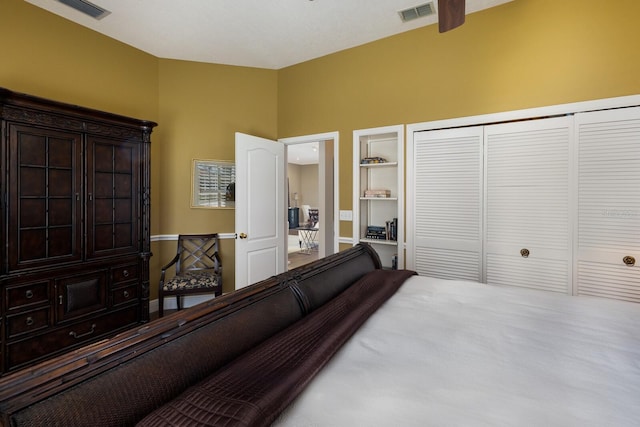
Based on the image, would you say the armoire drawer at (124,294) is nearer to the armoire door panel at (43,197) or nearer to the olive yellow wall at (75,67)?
the armoire door panel at (43,197)

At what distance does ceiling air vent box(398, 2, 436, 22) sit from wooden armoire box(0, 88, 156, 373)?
2721mm

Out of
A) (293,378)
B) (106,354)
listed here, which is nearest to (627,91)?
(293,378)

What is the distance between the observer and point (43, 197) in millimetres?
2365

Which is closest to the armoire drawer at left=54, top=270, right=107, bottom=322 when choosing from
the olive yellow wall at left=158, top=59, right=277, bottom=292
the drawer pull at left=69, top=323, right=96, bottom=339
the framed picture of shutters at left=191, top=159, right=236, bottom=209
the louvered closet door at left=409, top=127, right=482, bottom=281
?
the drawer pull at left=69, top=323, right=96, bottom=339

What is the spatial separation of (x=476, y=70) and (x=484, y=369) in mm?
2786

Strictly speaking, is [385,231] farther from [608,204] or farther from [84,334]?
[84,334]

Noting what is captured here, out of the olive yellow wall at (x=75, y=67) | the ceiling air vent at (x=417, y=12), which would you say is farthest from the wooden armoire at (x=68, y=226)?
the ceiling air vent at (x=417, y=12)

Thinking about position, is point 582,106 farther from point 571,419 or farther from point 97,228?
point 97,228

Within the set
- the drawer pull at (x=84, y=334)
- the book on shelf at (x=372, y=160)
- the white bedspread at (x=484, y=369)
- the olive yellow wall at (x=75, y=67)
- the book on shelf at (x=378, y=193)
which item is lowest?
the drawer pull at (x=84, y=334)

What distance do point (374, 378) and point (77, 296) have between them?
2733mm

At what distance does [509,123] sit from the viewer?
2699 millimetres

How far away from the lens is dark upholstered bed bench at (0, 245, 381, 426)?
0.64 m

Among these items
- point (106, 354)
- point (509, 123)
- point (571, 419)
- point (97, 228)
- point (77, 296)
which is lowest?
point (77, 296)

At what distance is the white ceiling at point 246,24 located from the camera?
8.95ft
